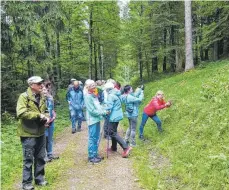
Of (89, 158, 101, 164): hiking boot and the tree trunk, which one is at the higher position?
the tree trunk

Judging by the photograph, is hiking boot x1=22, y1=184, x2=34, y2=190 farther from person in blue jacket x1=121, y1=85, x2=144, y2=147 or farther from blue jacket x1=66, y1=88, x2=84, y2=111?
blue jacket x1=66, y1=88, x2=84, y2=111

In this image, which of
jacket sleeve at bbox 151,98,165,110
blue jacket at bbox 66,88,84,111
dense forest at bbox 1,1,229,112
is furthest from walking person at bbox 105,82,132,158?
dense forest at bbox 1,1,229,112

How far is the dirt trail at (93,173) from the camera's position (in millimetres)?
7075

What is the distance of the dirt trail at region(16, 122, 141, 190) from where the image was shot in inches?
279

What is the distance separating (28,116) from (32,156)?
90 centimetres

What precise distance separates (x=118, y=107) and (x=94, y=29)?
23.8 metres

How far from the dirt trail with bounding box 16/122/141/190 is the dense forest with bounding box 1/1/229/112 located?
7090 millimetres

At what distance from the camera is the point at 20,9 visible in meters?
16.0

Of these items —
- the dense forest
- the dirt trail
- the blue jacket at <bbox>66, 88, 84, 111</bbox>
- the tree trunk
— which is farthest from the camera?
the tree trunk

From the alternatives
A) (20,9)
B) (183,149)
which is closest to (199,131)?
(183,149)

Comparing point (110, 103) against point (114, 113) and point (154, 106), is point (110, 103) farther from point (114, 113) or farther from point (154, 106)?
point (154, 106)

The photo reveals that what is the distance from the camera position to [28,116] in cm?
648

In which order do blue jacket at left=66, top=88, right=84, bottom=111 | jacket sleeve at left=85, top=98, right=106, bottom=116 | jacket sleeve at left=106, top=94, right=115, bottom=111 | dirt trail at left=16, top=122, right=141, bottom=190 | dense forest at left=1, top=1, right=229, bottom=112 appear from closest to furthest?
dirt trail at left=16, top=122, right=141, bottom=190 < jacket sleeve at left=85, top=98, right=106, bottom=116 < jacket sleeve at left=106, top=94, right=115, bottom=111 < blue jacket at left=66, top=88, right=84, bottom=111 < dense forest at left=1, top=1, right=229, bottom=112

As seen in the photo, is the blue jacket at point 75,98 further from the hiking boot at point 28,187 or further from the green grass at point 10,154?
the hiking boot at point 28,187
